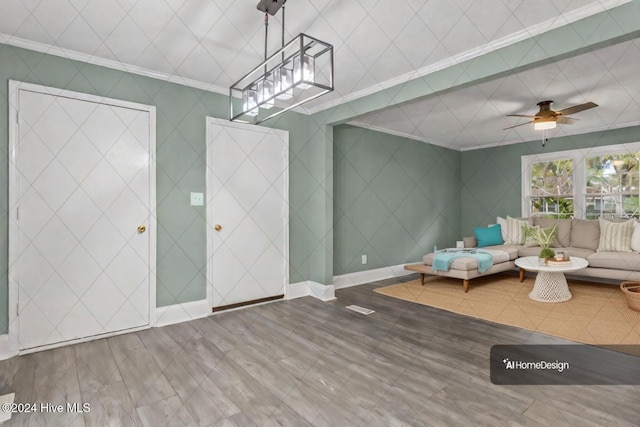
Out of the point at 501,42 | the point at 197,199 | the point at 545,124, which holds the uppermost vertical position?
the point at 501,42

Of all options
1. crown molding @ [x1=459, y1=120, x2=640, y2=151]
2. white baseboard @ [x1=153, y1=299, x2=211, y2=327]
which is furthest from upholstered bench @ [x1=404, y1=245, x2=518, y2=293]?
white baseboard @ [x1=153, y1=299, x2=211, y2=327]

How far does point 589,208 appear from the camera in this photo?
17.9 ft

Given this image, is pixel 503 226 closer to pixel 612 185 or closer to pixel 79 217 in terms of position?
pixel 612 185

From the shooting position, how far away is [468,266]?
4297mm

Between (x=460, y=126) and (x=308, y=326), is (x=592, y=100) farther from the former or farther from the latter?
(x=308, y=326)

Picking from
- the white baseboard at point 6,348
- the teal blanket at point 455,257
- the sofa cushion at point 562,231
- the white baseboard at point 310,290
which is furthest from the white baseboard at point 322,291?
the sofa cushion at point 562,231

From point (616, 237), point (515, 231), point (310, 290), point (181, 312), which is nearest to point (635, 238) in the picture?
point (616, 237)

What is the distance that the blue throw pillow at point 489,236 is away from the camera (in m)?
5.70

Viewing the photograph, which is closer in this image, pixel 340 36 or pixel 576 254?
pixel 340 36

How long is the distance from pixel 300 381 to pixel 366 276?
3.02 meters

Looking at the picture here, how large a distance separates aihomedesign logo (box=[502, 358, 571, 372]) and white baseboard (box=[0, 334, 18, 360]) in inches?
140

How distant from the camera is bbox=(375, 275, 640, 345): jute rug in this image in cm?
296

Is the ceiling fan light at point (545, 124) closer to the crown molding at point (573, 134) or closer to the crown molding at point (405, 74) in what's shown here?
the crown molding at point (405, 74)

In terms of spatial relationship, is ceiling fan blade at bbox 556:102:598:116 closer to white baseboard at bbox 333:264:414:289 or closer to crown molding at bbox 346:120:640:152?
crown molding at bbox 346:120:640:152
